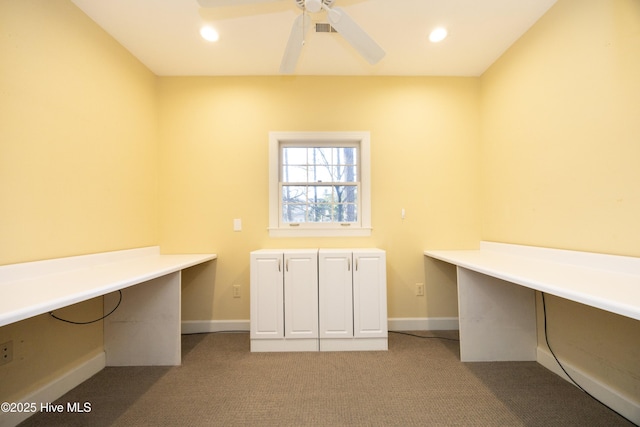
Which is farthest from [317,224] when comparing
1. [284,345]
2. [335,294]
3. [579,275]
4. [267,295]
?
[579,275]

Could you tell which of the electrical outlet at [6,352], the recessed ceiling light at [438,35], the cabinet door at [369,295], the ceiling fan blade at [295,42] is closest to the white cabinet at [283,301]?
the cabinet door at [369,295]

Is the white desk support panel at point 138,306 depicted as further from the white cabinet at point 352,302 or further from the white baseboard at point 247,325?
the white cabinet at point 352,302

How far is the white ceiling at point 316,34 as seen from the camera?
1798 mm

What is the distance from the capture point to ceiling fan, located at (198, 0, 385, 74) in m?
1.42

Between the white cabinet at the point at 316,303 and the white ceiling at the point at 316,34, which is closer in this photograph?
the white ceiling at the point at 316,34

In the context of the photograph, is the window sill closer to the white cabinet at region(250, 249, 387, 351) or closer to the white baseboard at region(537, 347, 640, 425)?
the white cabinet at region(250, 249, 387, 351)

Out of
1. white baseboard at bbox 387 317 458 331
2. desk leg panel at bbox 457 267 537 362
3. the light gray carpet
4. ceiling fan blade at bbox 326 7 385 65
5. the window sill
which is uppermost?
ceiling fan blade at bbox 326 7 385 65

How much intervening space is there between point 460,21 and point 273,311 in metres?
2.77

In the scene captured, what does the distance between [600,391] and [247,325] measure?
2650mm

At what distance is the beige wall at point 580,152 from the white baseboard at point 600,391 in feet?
0.14

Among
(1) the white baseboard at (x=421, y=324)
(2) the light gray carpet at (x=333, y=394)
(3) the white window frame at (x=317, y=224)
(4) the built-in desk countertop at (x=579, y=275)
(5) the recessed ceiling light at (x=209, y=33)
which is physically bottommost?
(2) the light gray carpet at (x=333, y=394)

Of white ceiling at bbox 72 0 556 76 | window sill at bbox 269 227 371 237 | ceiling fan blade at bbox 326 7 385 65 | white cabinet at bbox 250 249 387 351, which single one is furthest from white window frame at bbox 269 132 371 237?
ceiling fan blade at bbox 326 7 385 65

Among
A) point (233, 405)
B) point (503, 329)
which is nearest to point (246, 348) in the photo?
point (233, 405)

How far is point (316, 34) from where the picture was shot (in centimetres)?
205
